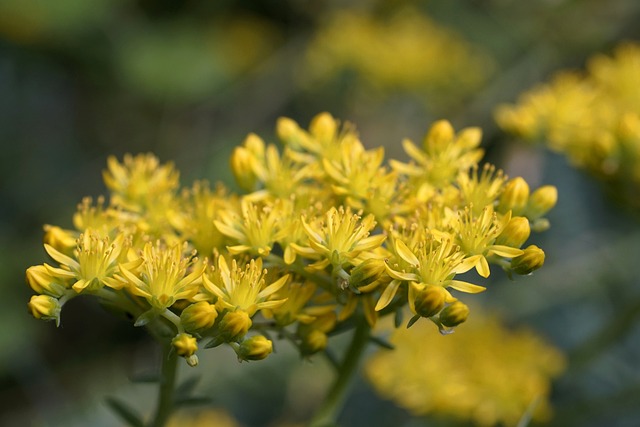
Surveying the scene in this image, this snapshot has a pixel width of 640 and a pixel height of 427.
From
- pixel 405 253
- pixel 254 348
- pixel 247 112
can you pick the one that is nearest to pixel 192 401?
pixel 254 348

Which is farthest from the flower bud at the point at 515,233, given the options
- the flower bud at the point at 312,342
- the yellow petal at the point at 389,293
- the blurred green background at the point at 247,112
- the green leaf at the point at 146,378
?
the blurred green background at the point at 247,112

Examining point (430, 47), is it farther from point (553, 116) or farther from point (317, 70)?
point (553, 116)

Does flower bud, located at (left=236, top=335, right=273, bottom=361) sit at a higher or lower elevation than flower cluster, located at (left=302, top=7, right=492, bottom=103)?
lower

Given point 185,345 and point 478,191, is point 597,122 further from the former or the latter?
point 185,345

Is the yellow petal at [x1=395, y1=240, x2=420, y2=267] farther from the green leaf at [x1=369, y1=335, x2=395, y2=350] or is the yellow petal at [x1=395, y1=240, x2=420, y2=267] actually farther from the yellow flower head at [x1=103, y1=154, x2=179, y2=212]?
the yellow flower head at [x1=103, y1=154, x2=179, y2=212]

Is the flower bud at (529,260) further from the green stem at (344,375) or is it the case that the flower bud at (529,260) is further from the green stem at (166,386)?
the green stem at (166,386)

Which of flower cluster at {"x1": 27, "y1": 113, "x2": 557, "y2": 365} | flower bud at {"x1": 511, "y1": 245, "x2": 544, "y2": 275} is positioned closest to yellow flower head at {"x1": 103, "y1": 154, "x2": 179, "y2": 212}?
flower cluster at {"x1": 27, "y1": 113, "x2": 557, "y2": 365}
